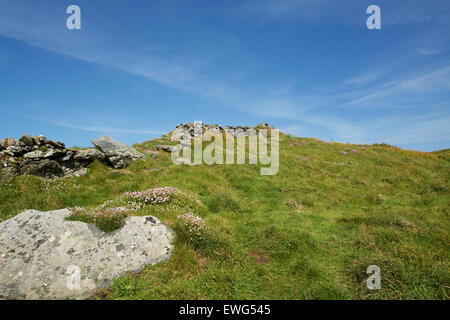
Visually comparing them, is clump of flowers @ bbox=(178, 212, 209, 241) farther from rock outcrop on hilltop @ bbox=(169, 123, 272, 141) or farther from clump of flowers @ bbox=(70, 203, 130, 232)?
rock outcrop on hilltop @ bbox=(169, 123, 272, 141)

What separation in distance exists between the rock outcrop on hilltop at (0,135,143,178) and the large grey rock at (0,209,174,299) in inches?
332

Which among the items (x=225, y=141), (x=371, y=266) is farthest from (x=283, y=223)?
(x=225, y=141)

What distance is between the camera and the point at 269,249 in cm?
951

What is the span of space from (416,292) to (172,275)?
6.64 metres

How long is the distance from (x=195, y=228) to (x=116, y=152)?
13619 mm

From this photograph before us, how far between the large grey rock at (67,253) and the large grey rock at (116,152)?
10.4 meters

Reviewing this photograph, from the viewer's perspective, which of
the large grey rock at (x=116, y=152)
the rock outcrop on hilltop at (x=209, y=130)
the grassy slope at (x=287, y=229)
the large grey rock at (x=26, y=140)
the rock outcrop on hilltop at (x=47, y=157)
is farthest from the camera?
the rock outcrop on hilltop at (x=209, y=130)

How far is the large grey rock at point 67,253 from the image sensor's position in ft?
22.1

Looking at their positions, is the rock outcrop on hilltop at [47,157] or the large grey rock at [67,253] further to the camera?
the rock outcrop on hilltop at [47,157]

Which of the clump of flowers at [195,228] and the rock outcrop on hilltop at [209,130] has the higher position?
the rock outcrop on hilltop at [209,130]

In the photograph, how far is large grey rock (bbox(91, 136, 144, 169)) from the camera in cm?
1942

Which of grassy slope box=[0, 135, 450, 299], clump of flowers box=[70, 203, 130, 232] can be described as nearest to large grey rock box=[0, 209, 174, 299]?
clump of flowers box=[70, 203, 130, 232]

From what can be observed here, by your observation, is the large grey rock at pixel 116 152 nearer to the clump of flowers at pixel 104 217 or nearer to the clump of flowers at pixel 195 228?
the clump of flowers at pixel 104 217

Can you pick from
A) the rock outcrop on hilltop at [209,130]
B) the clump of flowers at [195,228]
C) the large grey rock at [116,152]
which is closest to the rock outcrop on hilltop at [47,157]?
the large grey rock at [116,152]
